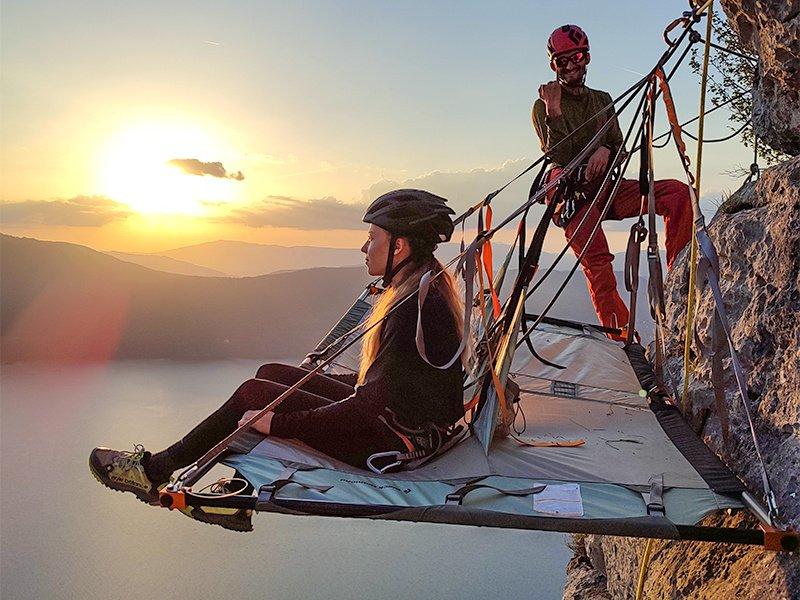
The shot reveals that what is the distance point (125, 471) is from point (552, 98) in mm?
2576

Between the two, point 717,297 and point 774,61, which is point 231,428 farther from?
point 774,61

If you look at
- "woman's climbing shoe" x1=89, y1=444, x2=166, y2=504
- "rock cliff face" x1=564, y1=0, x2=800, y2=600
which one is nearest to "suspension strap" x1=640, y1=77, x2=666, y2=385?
"rock cliff face" x1=564, y1=0, x2=800, y2=600

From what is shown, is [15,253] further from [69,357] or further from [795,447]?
[795,447]

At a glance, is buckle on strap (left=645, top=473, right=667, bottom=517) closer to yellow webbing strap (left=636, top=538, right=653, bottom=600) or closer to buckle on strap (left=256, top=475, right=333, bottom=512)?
yellow webbing strap (left=636, top=538, right=653, bottom=600)

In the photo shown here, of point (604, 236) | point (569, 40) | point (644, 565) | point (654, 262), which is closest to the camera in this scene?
point (644, 565)

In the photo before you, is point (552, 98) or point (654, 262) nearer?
point (654, 262)

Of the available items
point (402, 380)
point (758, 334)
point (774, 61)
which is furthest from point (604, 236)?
point (402, 380)

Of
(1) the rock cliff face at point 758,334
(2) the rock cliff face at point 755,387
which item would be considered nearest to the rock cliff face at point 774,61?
(1) the rock cliff face at point 758,334

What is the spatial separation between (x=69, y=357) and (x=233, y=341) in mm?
9934

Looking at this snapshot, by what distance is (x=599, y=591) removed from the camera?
4.52 meters

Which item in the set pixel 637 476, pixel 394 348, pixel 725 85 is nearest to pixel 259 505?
pixel 394 348

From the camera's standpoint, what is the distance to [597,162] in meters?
3.69

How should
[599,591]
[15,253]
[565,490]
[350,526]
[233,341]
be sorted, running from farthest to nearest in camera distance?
[15,253]
[233,341]
[350,526]
[599,591]
[565,490]

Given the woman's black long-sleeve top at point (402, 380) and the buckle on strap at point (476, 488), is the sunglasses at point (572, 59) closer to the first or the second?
the woman's black long-sleeve top at point (402, 380)
